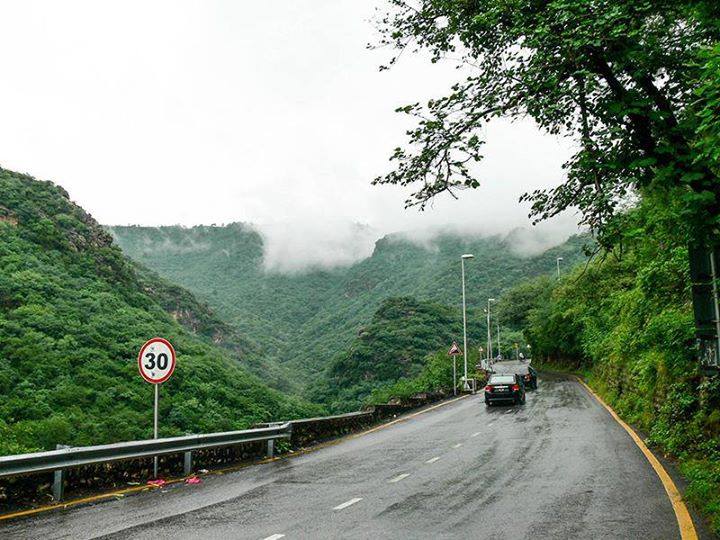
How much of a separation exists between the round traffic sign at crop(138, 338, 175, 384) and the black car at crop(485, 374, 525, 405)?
21614 millimetres

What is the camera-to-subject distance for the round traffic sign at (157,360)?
468 inches

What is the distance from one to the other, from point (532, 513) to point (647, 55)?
6136 mm

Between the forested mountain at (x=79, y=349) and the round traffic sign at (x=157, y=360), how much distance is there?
6.34 meters

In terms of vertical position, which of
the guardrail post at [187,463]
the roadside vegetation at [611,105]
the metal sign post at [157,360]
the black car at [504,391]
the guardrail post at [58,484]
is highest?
the roadside vegetation at [611,105]

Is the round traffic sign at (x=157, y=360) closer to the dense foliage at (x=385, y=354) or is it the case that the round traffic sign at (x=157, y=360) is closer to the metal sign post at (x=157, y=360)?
the metal sign post at (x=157, y=360)

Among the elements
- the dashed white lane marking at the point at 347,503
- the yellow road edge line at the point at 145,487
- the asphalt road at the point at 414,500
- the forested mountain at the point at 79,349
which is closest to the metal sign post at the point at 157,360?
the yellow road edge line at the point at 145,487

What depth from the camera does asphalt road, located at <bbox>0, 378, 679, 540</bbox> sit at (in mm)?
7348

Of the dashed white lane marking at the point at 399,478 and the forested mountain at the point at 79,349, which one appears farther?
the forested mountain at the point at 79,349

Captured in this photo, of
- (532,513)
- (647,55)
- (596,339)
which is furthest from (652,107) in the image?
(596,339)

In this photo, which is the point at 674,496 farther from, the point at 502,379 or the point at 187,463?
the point at 502,379

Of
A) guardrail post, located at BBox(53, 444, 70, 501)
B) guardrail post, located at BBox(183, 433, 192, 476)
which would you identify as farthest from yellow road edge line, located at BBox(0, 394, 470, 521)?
guardrail post, located at BBox(183, 433, 192, 476)

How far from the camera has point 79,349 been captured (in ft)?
146

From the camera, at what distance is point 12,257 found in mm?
53250

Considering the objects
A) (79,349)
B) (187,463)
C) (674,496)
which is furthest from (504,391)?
(79,349)
